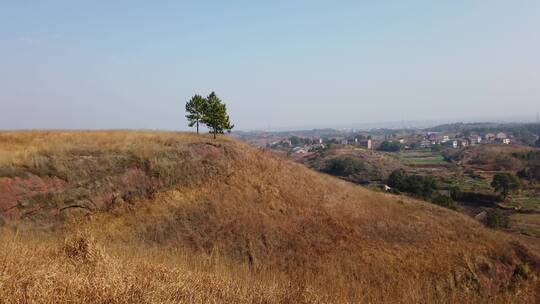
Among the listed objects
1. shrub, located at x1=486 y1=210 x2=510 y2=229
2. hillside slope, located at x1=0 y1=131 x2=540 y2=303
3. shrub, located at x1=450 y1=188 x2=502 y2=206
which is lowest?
shrub, located at x1=450 y1=188 x2=502 y2=206

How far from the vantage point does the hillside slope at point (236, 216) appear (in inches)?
820

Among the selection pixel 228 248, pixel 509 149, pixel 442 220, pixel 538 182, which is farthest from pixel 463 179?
pixel 228 248

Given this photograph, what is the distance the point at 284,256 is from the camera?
23938 mm

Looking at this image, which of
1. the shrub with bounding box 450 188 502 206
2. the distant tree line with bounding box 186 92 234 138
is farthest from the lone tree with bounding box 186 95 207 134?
the shrub with bounding box 450 188 502 206

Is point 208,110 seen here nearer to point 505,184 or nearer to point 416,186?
point 416,186

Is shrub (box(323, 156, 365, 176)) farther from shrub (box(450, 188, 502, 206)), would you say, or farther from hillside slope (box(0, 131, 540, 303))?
hillside slope (box(0, 131, 540, 303))

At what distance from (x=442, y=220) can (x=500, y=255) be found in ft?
17.7

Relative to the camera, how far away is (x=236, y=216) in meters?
26.0

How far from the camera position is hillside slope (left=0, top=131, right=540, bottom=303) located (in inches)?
820

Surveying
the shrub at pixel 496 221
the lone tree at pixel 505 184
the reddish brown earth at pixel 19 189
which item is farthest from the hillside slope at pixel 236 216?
the lone tree at pixel 505 184

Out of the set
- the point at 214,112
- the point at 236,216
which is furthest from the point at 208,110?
the point at 236,216

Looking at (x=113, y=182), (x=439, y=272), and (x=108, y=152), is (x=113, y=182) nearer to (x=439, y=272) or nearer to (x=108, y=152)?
(x=108, y=152)

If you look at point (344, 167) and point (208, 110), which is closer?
point (208, 110)

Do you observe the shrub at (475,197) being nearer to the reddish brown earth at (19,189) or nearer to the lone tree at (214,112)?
the lone tree at (214,112)
